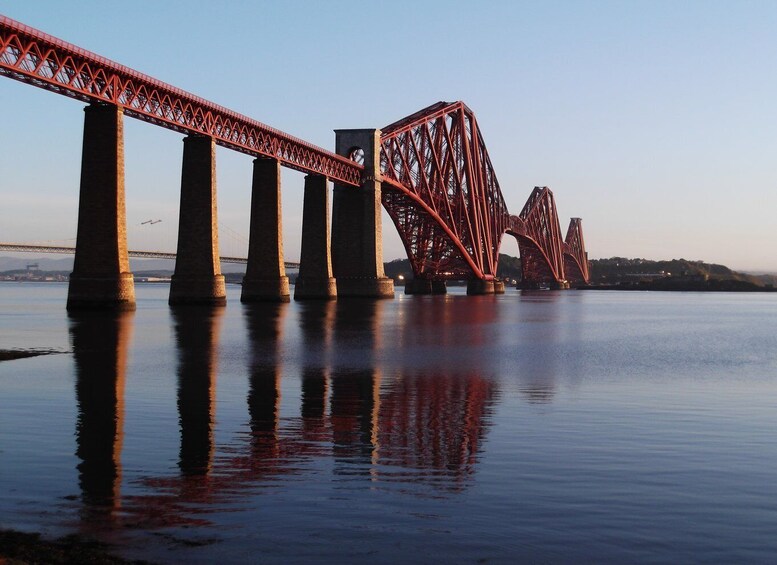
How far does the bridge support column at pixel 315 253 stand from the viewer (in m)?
94.0

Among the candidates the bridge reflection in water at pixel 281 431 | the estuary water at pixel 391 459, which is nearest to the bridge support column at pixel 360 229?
the bridge reflection in water at pixel 281 431

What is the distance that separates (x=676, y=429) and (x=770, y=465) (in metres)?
3.36

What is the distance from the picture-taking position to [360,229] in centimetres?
10825

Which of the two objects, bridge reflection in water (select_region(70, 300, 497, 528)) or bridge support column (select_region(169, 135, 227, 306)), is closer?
bridge reflection in water (select_region(70, 300, 497, 528))

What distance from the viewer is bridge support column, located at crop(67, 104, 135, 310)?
56062 mm

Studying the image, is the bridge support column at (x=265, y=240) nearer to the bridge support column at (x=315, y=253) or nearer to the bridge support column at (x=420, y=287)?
the bridge support column at (x=315, y=253)

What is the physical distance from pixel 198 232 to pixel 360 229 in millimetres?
40686

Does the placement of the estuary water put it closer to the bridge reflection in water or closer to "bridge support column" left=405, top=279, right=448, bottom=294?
the bridge reflection in water

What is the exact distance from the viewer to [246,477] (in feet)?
38.9

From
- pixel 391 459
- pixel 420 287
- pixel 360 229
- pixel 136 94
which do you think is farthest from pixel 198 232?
pixel 420 287

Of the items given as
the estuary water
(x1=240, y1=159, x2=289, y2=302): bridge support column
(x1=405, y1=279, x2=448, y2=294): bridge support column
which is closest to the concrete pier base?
(x1=240, y1=159, x2=289, y2=302): bridge support column

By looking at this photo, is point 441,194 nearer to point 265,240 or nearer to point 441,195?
point 441,195

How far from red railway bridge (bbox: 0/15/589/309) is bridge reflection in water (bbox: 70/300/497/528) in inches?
1034

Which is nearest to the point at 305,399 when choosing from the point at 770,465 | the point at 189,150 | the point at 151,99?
the point at 770,465
